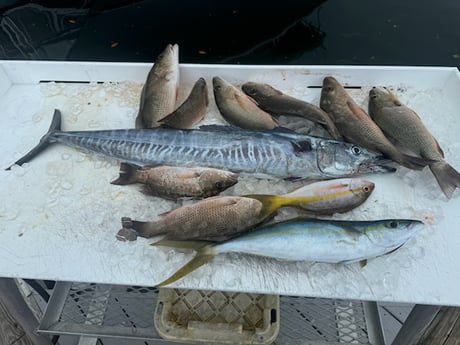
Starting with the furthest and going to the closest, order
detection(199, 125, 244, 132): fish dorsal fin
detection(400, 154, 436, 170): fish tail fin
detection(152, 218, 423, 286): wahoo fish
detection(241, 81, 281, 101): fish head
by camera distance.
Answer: detection(241, 81, 281, 101): fish head, detection(199, 125, 244, 132): fish dorsal fin, detection(400, 154, 436, 170): fish tail fin, detection(152, 218, 423, 286): wahoo fish

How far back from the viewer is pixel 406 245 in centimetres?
197

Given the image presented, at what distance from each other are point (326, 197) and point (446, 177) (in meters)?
0.71

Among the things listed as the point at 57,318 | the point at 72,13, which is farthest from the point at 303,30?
the point at 57,318

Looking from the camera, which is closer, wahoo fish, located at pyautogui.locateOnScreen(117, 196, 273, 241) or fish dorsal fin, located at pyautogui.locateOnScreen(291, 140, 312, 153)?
wahoo fish, located at pyautogui.locateOnScreen(117, 196, 273, 241)

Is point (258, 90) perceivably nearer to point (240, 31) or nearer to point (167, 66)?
point (167, 66)

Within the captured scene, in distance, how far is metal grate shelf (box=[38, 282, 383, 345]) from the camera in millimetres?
2496

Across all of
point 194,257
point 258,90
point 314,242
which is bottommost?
point 194,257

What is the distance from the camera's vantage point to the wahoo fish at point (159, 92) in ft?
8.39

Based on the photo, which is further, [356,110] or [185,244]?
[356,110]

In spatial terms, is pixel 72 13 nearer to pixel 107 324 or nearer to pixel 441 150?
pixel 107 324

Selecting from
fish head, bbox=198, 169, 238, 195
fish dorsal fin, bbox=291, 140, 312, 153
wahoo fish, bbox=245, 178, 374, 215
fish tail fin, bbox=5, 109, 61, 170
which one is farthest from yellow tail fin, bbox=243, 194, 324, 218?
fish tail fin, bbox=5, 109, 61, 170

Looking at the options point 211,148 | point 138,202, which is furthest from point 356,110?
point 138,202

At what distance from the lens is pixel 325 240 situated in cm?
186

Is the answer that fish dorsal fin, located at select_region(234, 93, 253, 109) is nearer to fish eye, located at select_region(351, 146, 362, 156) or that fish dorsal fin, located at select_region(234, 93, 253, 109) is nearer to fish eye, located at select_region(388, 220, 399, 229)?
fish eye, located at select_region(351, 146, 362, 156)
